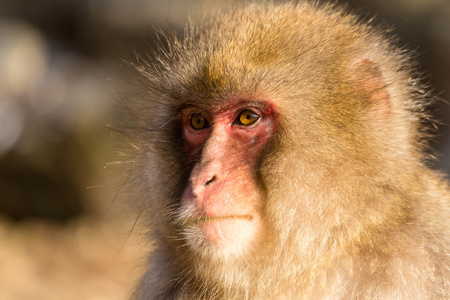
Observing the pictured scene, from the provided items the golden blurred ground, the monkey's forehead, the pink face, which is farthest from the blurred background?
the pink face

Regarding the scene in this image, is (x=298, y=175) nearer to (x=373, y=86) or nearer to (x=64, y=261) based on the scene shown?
(x=373, y=86)

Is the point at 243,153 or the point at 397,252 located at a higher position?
the point at 243,153

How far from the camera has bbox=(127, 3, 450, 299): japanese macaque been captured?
85.2 inches

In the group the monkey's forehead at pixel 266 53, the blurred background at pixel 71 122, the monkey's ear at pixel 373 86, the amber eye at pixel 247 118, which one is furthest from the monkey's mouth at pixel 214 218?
the blurred background at pixel 71 122

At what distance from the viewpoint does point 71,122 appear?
739cm

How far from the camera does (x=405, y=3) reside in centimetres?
670

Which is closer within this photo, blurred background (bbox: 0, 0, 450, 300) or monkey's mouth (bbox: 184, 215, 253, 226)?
monkey's mouth (bbox: 184, 215, 253, 226)

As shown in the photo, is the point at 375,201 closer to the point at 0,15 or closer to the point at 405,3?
the point at 405,3

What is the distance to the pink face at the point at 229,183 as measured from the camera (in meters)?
2.14

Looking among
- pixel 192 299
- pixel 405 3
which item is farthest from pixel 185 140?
pixel 405 3

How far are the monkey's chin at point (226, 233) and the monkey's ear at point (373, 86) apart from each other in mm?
703

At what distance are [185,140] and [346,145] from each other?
2.55ft

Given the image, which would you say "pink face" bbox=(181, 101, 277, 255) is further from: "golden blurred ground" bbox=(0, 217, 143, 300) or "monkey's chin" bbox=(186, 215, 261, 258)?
"golden blurred ground" bbox=(0, 217, 143, 300)

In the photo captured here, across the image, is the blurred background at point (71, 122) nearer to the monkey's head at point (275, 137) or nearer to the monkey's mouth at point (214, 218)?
the monkey's head at point (275, 137)
